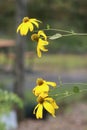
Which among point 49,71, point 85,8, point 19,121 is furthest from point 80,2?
point 49,71

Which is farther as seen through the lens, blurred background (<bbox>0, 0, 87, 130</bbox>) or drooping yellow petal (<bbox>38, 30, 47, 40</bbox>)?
blurred background (<bbox>0, 0, 87, 130</bbox>)

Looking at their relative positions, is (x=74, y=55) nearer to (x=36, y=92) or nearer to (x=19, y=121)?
(x=19, y=121)

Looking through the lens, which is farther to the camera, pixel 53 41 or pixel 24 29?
pixel 53 41

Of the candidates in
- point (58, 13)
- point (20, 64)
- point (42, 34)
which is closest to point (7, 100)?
point (42, 34)

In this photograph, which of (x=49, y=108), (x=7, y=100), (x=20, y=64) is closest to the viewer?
(x=49, y=108)

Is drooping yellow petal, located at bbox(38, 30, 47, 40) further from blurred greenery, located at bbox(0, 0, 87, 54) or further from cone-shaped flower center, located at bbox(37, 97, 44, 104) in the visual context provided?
blurred greenery, located at bbox(0, 0, 87, 54)

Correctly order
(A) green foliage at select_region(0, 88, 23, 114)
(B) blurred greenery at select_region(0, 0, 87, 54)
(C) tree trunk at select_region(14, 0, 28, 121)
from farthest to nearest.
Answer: (B) blurred greenery at select_region(0, 0, 87, 54), (C) tree trunk at select_region(14, 0, 28, 121), (A) green foliage at select_region(0, 88, 23, 114)

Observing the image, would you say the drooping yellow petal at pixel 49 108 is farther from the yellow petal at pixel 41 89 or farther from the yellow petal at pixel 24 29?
the yellow petal at pixel 24 29

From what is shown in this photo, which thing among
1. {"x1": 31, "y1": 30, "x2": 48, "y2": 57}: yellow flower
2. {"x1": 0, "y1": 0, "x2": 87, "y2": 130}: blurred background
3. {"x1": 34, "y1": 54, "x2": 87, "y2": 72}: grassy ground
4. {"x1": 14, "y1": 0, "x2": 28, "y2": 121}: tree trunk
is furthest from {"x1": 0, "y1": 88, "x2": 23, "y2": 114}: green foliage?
{"x1": 34, "y1": 54, "x2": 87, "y2": 72}: grassy ground

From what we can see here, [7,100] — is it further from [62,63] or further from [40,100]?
[62,63]

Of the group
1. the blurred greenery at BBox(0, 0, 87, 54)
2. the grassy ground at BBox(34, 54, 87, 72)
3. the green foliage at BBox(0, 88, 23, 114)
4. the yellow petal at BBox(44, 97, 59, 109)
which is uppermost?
the grassy ground at BBox(34, 54, 87, 72)

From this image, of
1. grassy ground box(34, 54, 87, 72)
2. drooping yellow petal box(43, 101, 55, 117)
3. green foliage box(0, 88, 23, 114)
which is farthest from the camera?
grassy ground box(34, 54, 87, 72)
